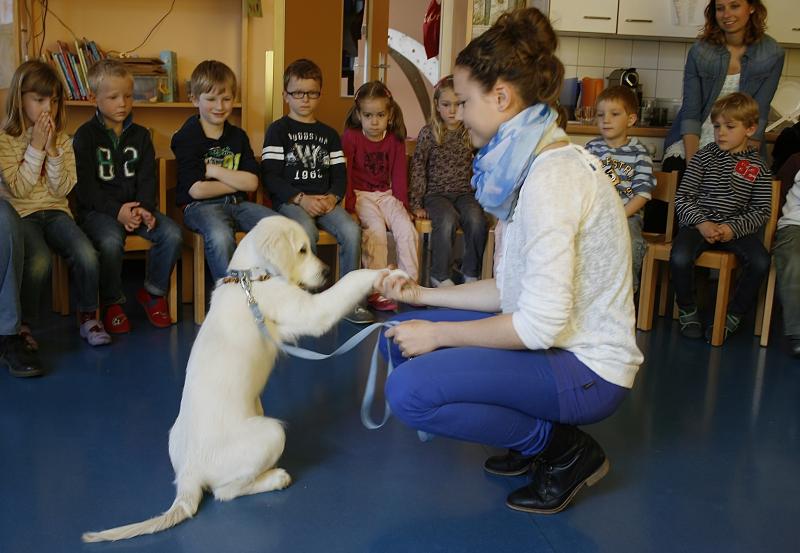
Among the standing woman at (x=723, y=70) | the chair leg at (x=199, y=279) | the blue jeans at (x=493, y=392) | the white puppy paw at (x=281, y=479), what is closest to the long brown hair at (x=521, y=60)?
the blue jeans at (x=493, y=392)

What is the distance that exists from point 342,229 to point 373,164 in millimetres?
626

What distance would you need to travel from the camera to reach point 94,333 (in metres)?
3.57

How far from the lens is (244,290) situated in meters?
2.32

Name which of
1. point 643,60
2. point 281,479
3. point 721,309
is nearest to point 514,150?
point 281,479

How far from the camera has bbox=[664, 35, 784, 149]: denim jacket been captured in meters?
4.86

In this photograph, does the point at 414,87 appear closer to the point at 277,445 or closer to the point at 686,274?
the point at 686,274

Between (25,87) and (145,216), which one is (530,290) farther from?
(25,87)

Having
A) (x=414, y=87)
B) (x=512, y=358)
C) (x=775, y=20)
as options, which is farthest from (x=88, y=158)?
(x=414, y=87)

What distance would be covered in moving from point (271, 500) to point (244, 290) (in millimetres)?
598

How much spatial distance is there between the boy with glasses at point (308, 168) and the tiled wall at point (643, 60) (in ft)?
7.78

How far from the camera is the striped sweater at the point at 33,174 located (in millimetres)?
3523

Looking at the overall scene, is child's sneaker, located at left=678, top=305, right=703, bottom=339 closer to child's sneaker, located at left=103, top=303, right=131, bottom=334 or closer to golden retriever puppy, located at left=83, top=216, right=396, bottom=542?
golden retriever puppy, located at left=83, top=216, right=396, bottom=542

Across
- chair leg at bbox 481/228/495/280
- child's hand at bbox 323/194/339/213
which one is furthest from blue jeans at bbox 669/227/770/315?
child's hand at bbox 323/194/339/213

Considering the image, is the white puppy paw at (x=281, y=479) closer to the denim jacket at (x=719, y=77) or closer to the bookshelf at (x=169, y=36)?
the bookshelf at (x=169, y=36)
